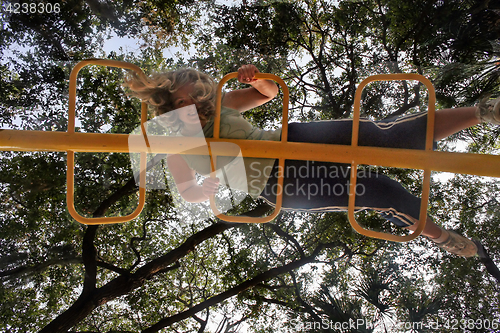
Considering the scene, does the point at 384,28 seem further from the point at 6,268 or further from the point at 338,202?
the point at 6,268

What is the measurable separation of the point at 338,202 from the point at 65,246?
5633 millimetres

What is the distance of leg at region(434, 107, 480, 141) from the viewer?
1740mm

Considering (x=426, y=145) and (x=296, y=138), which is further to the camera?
(x=296, y=138)

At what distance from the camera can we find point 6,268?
5262mm

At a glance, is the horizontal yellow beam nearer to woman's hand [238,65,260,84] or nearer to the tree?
woman's hand [238,65,260,84]

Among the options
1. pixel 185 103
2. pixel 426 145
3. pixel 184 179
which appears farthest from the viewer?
pixel 184 179

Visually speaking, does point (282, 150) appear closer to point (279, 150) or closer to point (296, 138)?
point (279, 150)

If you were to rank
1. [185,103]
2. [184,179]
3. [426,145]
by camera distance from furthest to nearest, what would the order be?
[184,179] → [185,103] → [426,145]

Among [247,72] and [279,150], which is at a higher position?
Result: [247,72]

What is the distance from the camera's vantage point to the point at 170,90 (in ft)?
6.06

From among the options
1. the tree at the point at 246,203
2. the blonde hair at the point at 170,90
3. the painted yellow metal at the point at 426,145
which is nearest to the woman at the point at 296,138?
the blonde hair at the point at 170,90

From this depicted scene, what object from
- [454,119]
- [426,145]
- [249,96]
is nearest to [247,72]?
[249,96]

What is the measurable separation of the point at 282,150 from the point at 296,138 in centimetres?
21

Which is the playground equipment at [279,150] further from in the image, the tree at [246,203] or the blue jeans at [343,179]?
the tree at [246,203]
